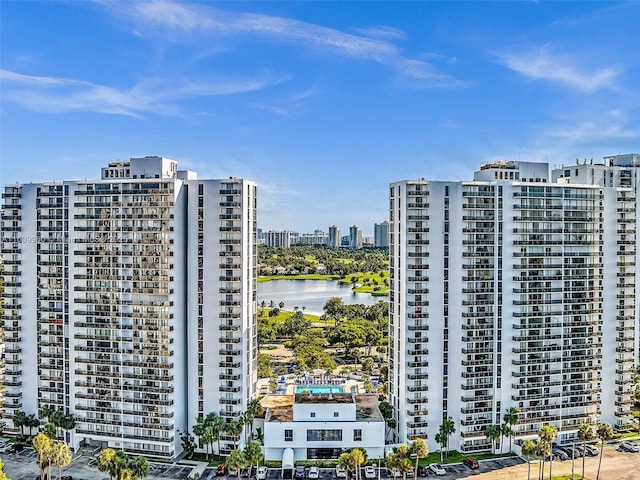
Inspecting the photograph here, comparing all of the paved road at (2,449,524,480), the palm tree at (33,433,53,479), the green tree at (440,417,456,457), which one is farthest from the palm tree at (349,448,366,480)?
the palm tree at (33,433,53,479)

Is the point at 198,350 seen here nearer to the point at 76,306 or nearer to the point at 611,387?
the point at 76,306

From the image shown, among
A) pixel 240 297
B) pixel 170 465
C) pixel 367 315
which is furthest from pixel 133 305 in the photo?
pixel 367 315

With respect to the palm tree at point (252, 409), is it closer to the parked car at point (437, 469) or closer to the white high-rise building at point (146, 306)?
the white high-rise building at point (146, 306)

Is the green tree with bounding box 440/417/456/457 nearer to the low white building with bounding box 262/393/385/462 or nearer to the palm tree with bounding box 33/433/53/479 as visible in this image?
the low white building with bounding box 262/393/385/462

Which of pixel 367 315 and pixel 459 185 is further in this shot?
pixel 367 315

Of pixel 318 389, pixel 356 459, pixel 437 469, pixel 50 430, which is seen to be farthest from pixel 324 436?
pixel 50 430

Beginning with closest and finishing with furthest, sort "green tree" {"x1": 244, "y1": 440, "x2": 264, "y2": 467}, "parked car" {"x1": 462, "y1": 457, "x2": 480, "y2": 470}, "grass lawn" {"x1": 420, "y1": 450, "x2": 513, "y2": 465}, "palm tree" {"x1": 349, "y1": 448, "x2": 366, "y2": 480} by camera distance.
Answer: "palm tree" {"x1": 349, "y1": 448, "x2": 366, "y2": 480}
"green tree" {"x1": 244, "y1": 440, "x2": 264, "y2": 467}
"parked car" {"x1": 462, "y1": 457, "x2": 480, "y2": 470}
"grass lawn" {"x1": 420, "y1": 450, "x2": 513, "y2": 465}

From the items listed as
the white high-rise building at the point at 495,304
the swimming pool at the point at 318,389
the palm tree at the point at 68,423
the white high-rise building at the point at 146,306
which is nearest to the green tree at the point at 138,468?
the white high-rise building at the point at 146,306
